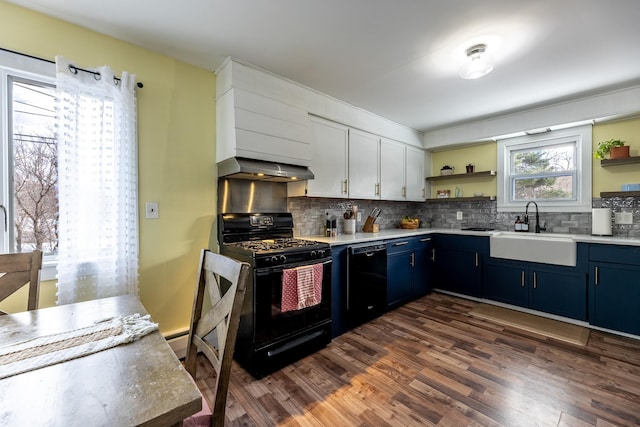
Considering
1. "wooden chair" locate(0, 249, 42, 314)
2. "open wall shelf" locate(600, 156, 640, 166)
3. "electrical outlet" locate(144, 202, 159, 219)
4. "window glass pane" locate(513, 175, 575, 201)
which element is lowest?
"wooden chair" locate(0, 249, 42, 314)

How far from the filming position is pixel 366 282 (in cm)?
278

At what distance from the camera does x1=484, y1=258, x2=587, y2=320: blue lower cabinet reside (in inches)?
111

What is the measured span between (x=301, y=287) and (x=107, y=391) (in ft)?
4.93

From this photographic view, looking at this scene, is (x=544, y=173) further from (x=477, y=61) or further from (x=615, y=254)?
(x=477, y=61)

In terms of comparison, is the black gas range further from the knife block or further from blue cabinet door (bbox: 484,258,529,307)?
blue cabinet door (bbox: 484,258,529,307)

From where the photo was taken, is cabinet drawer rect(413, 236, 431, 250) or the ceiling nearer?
the ceiling

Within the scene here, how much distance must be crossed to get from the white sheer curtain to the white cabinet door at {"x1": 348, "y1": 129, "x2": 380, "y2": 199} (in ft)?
6.98

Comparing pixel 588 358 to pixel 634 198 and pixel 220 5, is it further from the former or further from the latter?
pixel 220 5

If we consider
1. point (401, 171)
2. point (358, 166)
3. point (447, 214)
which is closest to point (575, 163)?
point (447, 214)

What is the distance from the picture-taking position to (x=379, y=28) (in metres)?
1.87

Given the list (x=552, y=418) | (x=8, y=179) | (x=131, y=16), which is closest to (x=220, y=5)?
(x=131, y=16)

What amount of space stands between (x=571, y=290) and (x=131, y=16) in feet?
14.6

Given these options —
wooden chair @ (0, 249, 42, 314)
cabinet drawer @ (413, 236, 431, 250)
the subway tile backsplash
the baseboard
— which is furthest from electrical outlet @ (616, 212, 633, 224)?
wooden chair @ (0, 249, 42, 314)

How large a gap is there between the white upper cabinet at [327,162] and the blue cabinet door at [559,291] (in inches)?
91.6
